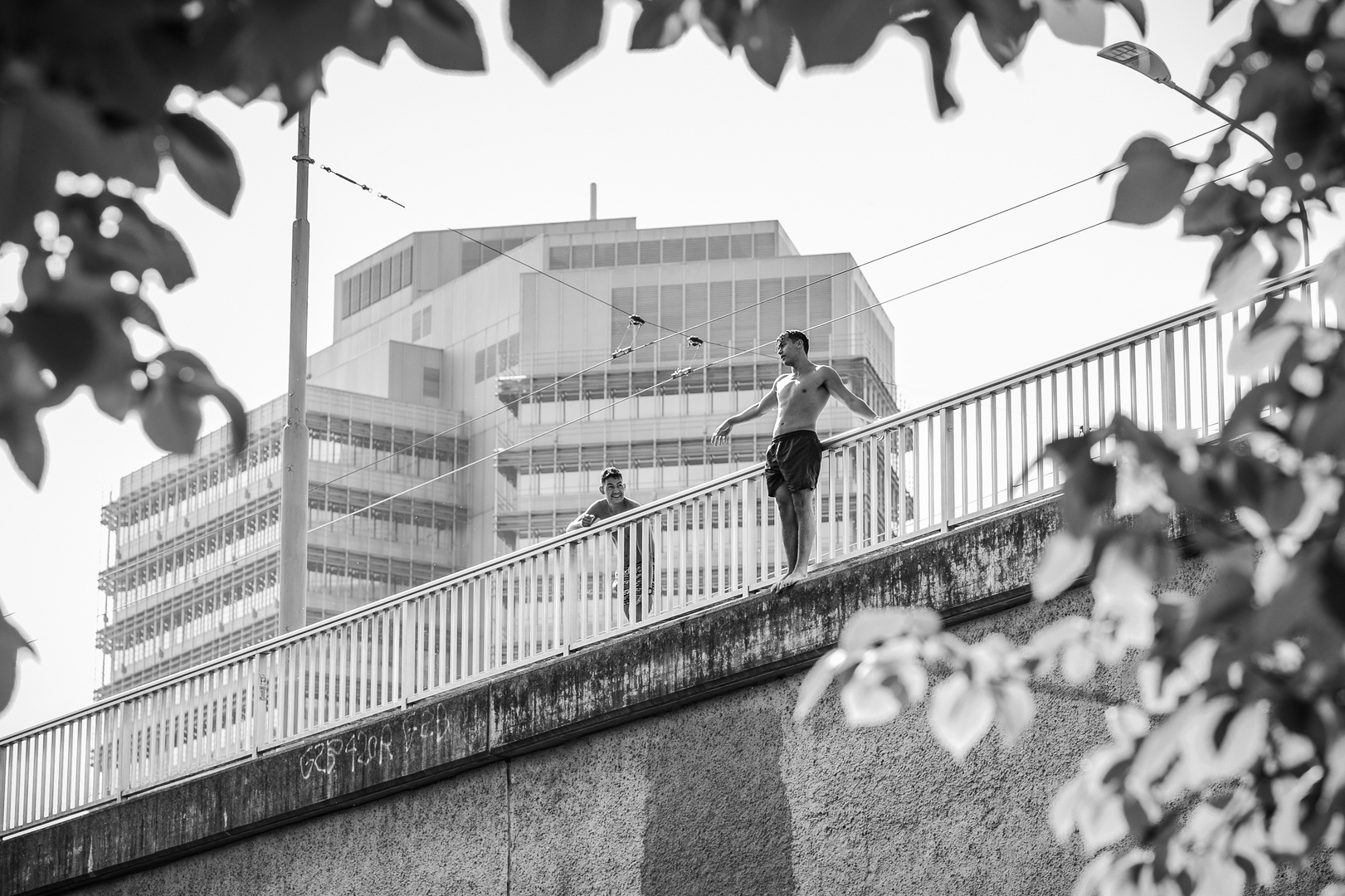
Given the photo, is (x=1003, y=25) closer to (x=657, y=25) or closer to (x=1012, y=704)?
(x=657, y=25)

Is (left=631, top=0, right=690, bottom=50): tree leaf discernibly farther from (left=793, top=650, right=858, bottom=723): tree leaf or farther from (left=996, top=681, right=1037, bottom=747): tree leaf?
(left=996, top=681, right=1037, bottom=747): tree leaf

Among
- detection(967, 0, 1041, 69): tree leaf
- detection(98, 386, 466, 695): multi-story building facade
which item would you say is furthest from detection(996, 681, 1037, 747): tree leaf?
detection(98, 386, 466, 695): multi-story building facade

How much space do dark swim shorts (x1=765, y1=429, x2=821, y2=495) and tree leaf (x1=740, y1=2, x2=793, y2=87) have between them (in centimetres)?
803

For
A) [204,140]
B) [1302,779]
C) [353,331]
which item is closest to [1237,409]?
[1302,779]

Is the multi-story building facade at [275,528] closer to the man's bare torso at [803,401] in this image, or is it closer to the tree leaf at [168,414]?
the man's bare torso at [803,401]

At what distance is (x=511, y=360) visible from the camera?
4220 inches

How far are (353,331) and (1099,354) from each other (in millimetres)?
117595

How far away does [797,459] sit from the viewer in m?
10.8

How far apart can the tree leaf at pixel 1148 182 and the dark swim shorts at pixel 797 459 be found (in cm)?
793

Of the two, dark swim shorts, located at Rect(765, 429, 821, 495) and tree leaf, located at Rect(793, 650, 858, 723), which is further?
dark swim shorts, located at Rect(765, 429, 821, 495)

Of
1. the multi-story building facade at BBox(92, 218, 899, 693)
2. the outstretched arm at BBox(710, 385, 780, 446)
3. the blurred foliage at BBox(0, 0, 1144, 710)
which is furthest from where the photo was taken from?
the multi-story building facade at BBox(92, 218, 899, 693)

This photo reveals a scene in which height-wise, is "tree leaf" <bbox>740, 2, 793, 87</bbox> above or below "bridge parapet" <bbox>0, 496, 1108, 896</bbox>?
below

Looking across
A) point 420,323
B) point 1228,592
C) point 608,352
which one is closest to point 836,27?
point 1228,592

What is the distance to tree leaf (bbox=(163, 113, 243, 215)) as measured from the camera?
8.16ft
